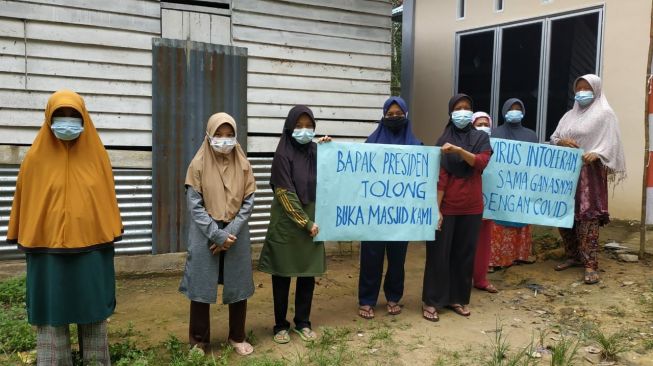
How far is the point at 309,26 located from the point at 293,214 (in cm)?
319

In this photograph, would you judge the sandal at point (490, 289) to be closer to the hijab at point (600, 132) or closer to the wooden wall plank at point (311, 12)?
the hijab at point (600, 132)

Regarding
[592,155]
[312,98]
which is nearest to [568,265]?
[592,155]

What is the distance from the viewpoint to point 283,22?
573cm

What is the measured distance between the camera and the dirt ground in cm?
349

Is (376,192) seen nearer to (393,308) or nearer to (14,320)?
(393,308)

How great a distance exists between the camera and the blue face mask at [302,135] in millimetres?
3465

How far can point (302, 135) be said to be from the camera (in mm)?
3473

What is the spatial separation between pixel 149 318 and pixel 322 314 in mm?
1480

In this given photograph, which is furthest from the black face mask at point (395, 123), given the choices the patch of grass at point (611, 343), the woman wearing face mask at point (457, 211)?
the patch of grass at point (611, 343)

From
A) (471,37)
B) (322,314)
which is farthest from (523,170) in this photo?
(471,37)

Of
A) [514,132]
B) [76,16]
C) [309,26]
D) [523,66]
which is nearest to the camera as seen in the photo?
[76,16]

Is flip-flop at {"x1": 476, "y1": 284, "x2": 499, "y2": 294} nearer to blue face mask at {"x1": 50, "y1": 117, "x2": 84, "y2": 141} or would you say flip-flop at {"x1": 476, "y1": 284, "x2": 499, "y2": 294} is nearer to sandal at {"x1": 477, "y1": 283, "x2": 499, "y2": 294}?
sandal at {"x1": 477, "y1": 283, "x2": 499, "y2": 294}

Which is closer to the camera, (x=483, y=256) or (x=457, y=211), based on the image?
(x=457, y=211)

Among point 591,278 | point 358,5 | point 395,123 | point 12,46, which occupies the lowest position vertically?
point 591,278
